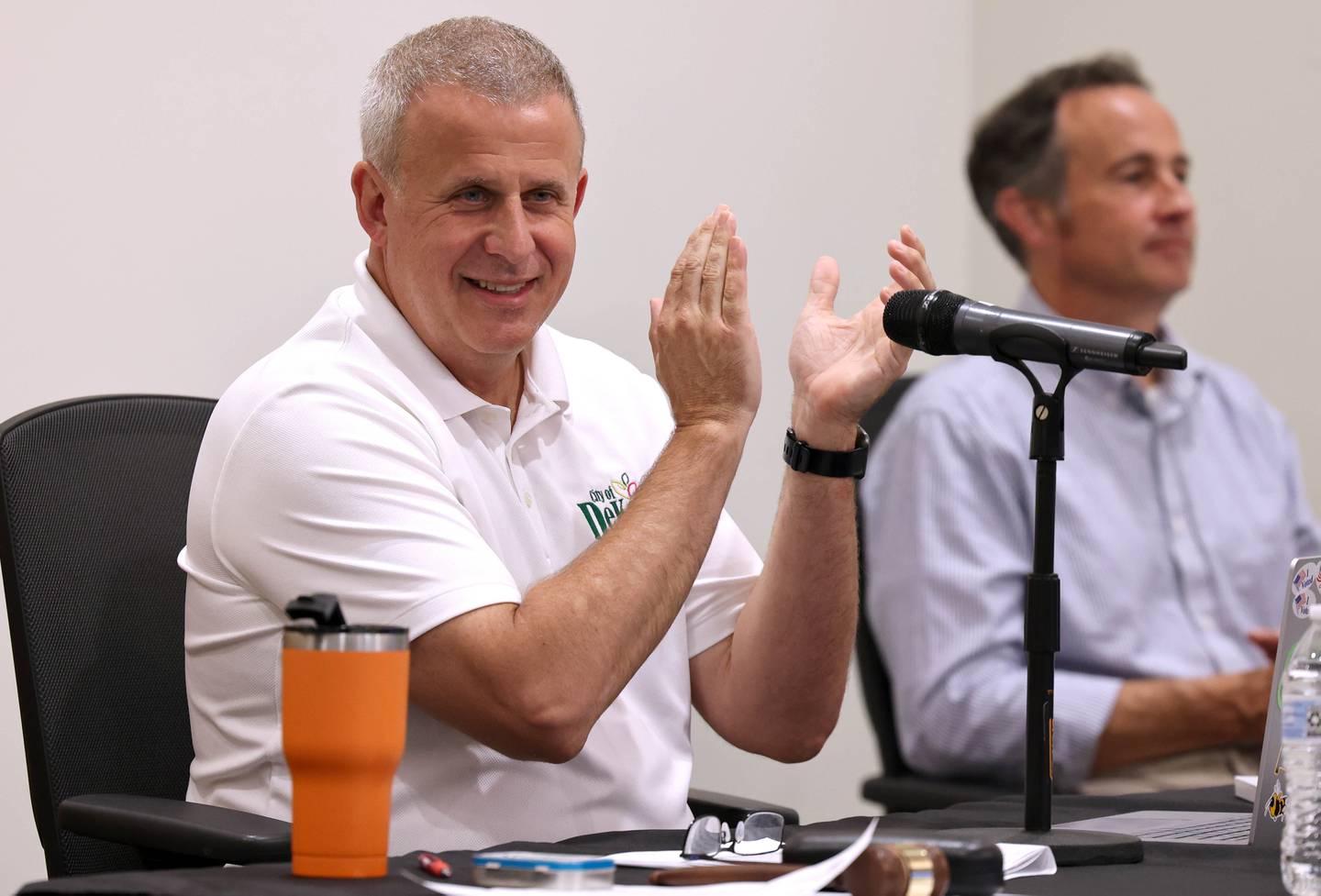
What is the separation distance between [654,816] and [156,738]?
1.62 ft

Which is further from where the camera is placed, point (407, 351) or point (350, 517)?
point (407, 351)

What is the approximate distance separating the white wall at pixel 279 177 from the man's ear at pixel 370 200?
1.32 ft

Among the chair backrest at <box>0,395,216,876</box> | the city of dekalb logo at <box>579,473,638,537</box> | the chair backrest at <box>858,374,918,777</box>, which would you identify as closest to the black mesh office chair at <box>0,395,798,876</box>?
the chair backrest at <box>0,395,216,876</box>

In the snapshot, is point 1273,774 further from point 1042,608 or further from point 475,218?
point 475,218

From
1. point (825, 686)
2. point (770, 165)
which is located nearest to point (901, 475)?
point (770, 165)

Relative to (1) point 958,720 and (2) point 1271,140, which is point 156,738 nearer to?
(1) point 958,720

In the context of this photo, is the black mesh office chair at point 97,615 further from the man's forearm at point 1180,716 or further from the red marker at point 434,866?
the man's forearm at point 1180,716

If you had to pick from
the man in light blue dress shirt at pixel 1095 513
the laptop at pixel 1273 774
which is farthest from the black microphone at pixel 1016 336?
the man in light blue dress shirt at pixel 1095 513

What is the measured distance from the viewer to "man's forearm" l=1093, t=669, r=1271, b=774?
2.27 meters

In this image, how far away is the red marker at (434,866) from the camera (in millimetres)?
948

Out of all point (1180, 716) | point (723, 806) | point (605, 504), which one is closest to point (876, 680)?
point (1180, 716)

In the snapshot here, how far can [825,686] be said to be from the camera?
171 centimetres

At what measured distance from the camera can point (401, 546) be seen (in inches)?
53.0

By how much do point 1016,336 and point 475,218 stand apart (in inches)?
23.1
